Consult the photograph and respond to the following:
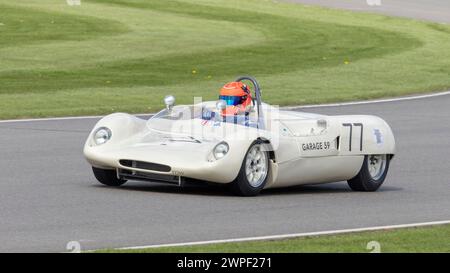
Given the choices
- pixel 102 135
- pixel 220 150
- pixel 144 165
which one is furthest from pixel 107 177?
pixel 220 150

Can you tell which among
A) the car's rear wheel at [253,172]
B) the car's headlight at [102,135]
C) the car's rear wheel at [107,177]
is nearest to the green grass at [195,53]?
the car's headlight at [102,135]

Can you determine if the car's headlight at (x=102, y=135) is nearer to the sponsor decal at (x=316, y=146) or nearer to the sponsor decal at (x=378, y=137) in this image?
the sponsor decal at (x=316, y=146)

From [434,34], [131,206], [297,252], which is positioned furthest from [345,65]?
[297,252]

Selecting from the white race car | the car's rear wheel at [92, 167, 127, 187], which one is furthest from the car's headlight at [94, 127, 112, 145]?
the car's rear wheel at [92, 167, 127, 187]

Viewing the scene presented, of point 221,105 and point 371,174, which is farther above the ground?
point 221,105

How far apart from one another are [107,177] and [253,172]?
1460 mm

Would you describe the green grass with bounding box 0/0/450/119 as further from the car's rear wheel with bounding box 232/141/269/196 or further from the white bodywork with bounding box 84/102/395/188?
the car's rear wheel with bounding box 232/141/269/196

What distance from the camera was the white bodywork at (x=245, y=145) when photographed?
1268cm

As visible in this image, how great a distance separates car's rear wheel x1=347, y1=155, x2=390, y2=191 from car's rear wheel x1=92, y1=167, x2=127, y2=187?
245 centimetres

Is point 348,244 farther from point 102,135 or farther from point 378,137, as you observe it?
point 378,137

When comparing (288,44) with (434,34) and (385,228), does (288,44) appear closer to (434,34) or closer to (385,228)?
(434,34)

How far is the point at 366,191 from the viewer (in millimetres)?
14008

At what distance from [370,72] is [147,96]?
6.50 m

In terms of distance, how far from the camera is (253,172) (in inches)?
510
